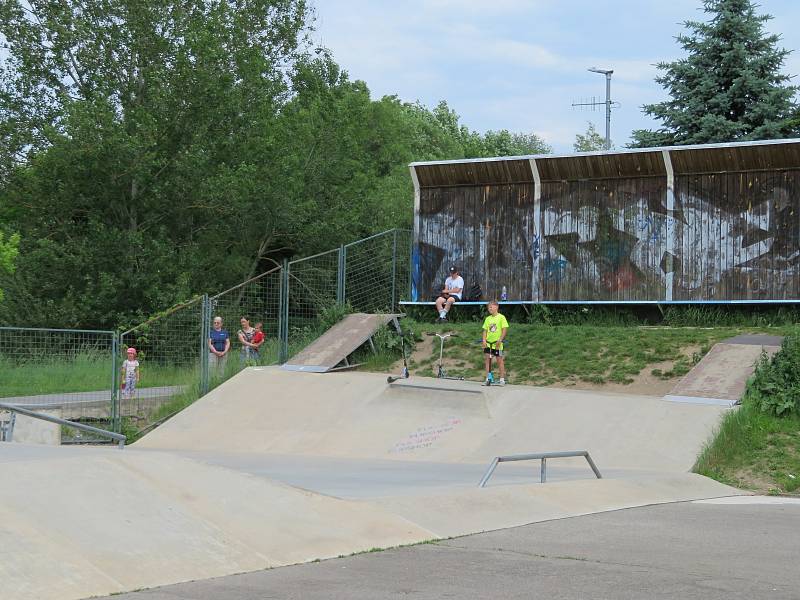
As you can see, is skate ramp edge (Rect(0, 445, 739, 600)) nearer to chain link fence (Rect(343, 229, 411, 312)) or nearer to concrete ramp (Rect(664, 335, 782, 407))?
concrete ramp (Rect(664, 335, 782, 407))

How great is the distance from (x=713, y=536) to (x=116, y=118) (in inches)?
1034

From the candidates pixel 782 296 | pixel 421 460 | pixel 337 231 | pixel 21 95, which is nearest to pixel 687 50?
pixel 337 231

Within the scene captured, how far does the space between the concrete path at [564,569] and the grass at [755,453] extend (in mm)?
3656

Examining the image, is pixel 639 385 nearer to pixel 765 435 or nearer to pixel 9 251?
pixel 765 435

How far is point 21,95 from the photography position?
32.7 meters

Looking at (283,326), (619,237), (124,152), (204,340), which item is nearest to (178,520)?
(204,340)

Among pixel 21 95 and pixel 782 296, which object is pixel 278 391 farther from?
pixel 21 95

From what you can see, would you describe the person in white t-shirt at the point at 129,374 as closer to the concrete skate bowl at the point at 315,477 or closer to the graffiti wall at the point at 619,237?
the concrete skate bowl at the point at 315,477

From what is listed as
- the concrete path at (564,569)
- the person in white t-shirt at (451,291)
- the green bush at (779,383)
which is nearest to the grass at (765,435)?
the green bush at (779,383)

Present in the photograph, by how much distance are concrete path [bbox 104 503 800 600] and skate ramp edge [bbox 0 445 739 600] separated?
29 centimetres

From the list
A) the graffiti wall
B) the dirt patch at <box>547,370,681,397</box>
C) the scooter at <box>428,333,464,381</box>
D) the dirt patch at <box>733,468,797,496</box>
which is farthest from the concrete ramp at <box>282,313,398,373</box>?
the dirt patch at <box>733,468,797,496</box>

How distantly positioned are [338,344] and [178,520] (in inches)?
554

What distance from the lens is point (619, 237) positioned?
23719mm

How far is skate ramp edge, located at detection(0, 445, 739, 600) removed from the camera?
718 centimetres
